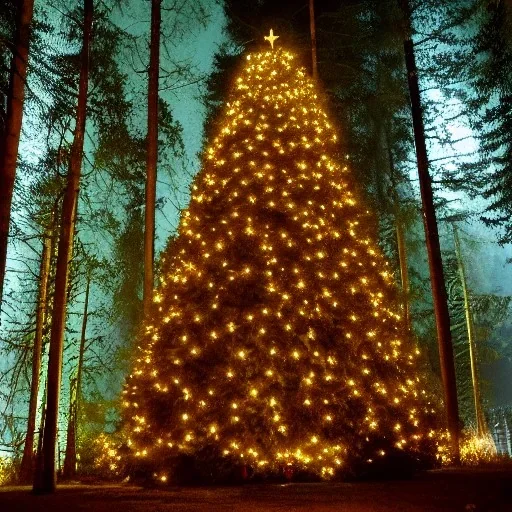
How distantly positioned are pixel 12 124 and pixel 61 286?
272 centimetres

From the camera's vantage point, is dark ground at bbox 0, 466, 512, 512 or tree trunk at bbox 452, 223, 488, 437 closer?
dark ground at bbox 0, 466, 512, 512

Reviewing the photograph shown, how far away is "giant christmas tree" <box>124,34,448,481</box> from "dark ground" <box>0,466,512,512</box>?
0.41 metres

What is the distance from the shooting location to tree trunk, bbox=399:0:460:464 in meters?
11.5

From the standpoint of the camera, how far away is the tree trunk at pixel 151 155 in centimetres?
1092

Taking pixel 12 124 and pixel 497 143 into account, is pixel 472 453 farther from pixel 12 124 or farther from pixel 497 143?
pixel 12 124

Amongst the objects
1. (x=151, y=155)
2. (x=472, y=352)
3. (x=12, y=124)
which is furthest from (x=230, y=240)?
(x=472, y=352)

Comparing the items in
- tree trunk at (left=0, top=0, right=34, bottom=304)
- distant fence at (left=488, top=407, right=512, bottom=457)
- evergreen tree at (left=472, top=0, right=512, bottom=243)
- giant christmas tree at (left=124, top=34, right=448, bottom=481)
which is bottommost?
distant fence at (left=488, top=407, right=512, bottom=457)

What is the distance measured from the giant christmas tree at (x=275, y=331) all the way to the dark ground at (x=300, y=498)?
0.41m

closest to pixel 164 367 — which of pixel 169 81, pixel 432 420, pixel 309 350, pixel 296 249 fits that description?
pixel 309 350

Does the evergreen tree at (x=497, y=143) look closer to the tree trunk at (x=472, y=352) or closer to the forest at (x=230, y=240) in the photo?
the forest at (x=230, y=240)

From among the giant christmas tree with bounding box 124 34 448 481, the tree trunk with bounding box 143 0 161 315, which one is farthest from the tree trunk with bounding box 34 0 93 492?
the tree trunk with bounding box 143 0 161 315

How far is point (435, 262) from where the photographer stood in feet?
40.6

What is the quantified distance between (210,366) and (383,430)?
2.49m

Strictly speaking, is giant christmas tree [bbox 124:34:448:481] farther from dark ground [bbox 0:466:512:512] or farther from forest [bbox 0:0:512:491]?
dark ground [bbox 0:466:512:512]
